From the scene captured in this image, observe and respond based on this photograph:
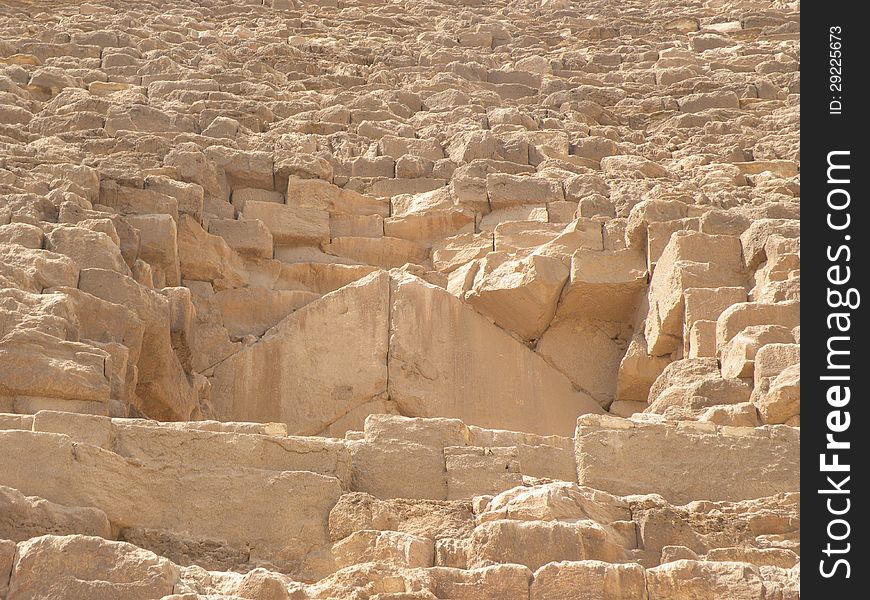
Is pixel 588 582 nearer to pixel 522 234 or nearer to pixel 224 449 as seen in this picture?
pixel 224 449

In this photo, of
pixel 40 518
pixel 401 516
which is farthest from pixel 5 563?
Answer: pixel 401 516

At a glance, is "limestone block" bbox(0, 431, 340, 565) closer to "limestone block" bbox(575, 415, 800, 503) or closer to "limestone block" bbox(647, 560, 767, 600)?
"limestone block" bbox(575, 415, 800, 503)

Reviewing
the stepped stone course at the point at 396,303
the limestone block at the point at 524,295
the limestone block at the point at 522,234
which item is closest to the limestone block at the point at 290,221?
the stepped stone course at the point at 396,303

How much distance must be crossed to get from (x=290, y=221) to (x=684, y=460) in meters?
4.50

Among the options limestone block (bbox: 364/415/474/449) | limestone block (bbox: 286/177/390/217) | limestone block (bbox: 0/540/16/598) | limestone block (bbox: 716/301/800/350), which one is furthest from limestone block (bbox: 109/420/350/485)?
limestone block (bbox: 286/177/390/217)

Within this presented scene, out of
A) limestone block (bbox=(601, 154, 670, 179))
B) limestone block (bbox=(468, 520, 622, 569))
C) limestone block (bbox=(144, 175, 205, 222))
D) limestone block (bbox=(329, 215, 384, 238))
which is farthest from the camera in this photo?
limestone block (bbox=(601, 154, 670, 179))

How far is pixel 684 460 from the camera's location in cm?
661

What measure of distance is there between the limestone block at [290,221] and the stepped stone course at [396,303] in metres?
0.02

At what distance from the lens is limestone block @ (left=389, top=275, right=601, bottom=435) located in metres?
8.83

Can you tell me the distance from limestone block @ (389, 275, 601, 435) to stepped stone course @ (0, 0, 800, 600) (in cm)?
2

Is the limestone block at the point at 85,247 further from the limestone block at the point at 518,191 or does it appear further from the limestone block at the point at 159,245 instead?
the limestone block at the point at 518,191

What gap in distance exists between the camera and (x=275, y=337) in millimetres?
9062

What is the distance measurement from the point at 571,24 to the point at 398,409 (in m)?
8.19
